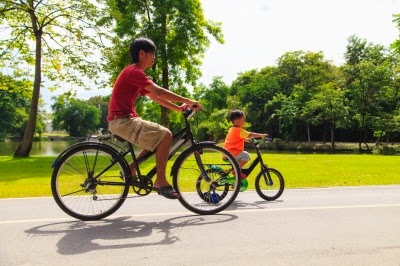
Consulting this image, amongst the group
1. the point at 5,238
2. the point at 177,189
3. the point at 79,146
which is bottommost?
the point at 5,238

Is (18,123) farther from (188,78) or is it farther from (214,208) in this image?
(214,208)

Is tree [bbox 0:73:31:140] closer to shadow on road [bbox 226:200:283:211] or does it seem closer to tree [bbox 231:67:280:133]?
tree [bbox 231:67:280:133]

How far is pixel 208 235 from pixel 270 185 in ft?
9.40

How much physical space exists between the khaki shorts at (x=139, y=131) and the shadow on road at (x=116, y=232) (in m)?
0.92

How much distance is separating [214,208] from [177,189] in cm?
54

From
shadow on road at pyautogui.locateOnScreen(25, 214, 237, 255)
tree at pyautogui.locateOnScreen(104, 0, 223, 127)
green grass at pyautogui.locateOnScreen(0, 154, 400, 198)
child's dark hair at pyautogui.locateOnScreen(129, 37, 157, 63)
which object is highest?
tree at pyautogui.locateOnScreen(104, 0, 223, 127)

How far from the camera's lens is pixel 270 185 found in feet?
22.0

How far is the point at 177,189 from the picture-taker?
4957mm

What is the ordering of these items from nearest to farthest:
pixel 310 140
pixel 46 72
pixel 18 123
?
1. pixel 46 72
2. pixel 310 140
3. pixel 18 123

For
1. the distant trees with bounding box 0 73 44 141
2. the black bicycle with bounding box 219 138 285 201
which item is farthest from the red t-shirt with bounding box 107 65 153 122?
the distant trees with bounding box 0 73 44 141

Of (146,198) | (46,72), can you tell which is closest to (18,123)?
(46,72)

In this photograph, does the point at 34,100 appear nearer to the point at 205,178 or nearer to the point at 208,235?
the point at 205,178

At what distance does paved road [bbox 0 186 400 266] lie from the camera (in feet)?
11.0

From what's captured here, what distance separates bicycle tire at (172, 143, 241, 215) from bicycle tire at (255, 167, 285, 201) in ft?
4.66
